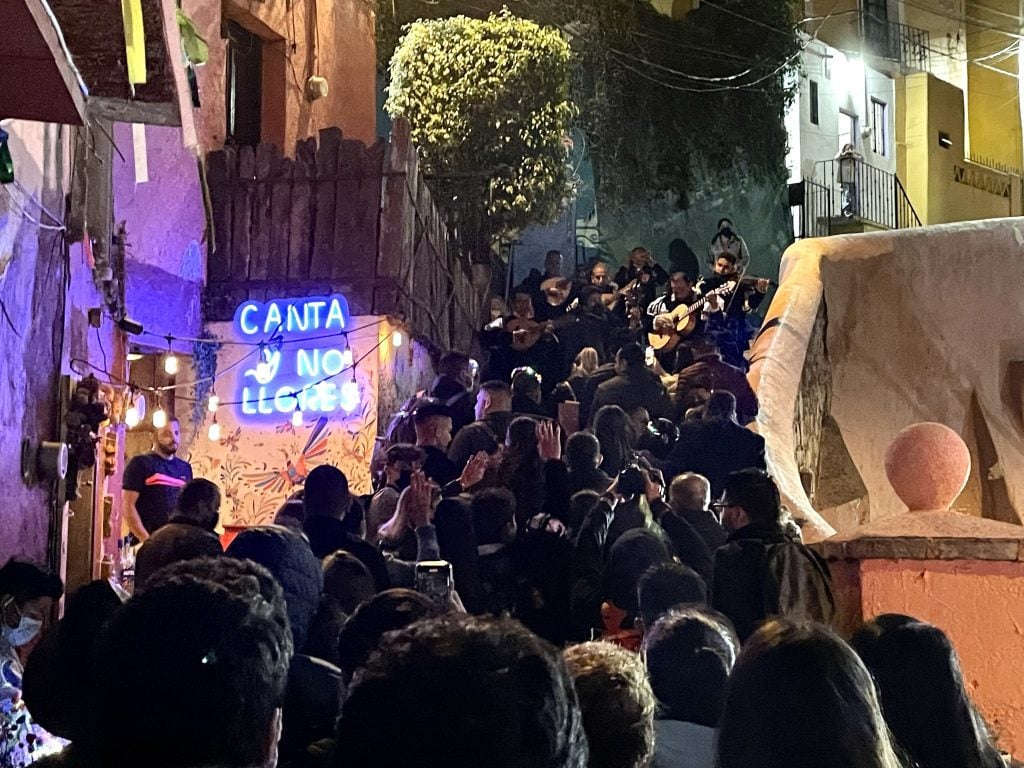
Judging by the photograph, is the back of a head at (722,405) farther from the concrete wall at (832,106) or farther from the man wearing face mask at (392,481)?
the concrete wall at (832,106)

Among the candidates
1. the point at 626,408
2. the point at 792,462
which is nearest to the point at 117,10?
the point at 626,408

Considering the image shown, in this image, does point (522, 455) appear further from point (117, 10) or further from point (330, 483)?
point (117, 10)

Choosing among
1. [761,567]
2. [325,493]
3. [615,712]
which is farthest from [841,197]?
[615,712]

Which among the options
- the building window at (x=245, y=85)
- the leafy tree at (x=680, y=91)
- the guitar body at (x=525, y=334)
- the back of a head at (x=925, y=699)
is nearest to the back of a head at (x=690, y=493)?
the back of a head at (x=925, y=699)

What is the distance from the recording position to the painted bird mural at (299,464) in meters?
12.4

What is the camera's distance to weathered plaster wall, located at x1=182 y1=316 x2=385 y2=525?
12.3m

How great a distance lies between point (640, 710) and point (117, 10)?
4480 millimetres

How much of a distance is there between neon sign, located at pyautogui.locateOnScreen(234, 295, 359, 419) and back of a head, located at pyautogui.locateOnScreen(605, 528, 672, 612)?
6795mm

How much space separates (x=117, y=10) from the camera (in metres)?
5.60

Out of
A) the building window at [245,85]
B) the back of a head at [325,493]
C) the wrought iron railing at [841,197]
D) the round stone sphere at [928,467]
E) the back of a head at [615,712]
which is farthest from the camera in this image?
the wrought iron railing at [841,197]

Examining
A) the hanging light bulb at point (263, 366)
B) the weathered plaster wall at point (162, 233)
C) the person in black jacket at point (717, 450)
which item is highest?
the weathered plaster wall at point (162, 233)

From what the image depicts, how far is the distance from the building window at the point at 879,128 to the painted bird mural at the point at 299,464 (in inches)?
892

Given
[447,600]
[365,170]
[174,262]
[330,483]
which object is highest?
[365,170]

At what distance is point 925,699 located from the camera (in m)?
2.84
